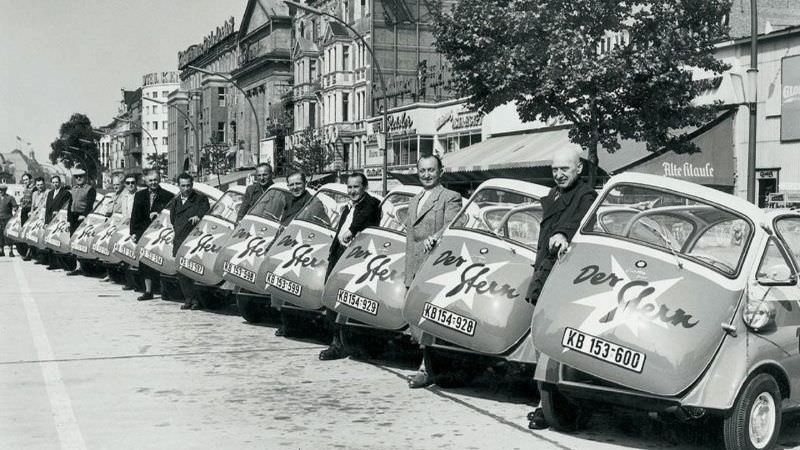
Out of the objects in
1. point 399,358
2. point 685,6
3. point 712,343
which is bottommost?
point 399,358

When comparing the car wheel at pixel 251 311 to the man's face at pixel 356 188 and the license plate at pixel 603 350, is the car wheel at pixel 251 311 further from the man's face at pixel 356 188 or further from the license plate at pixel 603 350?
the license plate at pixel 603 350

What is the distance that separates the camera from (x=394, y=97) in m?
57.7

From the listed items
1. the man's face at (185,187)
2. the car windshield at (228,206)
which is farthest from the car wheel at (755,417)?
the man's face at (185,187)

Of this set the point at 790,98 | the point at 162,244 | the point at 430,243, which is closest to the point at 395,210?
the point at 430,243

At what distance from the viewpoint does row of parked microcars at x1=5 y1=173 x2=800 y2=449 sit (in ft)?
20.2

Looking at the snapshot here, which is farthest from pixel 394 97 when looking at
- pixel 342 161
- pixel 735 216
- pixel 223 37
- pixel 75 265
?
pixel 223 37

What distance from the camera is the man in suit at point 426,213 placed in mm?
9102

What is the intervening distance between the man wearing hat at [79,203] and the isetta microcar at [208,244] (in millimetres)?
7680

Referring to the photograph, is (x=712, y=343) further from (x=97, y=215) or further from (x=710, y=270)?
(x=97, y=215)

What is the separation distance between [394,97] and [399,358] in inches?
1887

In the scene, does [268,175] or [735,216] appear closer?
[735,216]

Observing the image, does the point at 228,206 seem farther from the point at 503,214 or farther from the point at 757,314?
the point at 757,314

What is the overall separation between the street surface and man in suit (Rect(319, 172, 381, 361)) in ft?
0.58

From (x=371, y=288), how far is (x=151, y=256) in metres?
6.92
